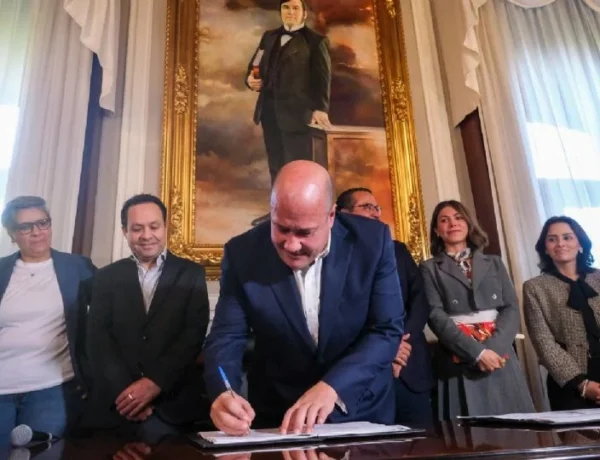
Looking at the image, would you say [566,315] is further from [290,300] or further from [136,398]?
[136,398]

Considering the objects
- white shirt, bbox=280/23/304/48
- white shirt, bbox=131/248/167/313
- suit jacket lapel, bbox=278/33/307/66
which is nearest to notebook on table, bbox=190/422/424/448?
white shirt, bbox=131/248/167/313

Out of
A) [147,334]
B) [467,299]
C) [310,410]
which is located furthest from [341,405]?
[467,299]

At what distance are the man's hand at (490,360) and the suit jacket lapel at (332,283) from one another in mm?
1036

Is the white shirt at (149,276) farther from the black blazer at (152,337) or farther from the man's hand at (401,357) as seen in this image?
the man's hand at (401,357)

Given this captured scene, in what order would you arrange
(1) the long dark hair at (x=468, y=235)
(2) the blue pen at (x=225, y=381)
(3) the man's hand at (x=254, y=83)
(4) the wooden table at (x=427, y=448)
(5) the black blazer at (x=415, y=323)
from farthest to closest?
(3) the man's hand at (x=254, y=83)
(1) the long dark hair at (x=468, y=235)
(5) the black blazer at (x=415, y=323)
(2) the blue pen at (x=225, y=381)
(4) the wooden table at (x=427, y=448)

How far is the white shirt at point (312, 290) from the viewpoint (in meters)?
1.59

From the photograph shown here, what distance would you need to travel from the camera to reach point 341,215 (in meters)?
1.76

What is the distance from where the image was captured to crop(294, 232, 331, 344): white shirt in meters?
1.59

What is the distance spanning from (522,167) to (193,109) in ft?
7.05

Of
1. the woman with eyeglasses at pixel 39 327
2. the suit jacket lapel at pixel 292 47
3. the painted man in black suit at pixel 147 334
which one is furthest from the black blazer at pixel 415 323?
the suit jacket lapel at pixel 292 47

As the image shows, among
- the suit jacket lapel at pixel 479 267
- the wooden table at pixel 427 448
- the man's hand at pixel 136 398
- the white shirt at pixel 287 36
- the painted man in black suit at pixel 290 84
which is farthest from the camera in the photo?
the white shirt at pixel 287 36

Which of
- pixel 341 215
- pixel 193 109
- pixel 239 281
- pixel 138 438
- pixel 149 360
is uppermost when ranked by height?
pixel 193 109

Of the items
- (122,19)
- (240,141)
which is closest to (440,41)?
(240,141)

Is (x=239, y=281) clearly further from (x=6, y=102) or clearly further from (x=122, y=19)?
(x=122, y=19)
